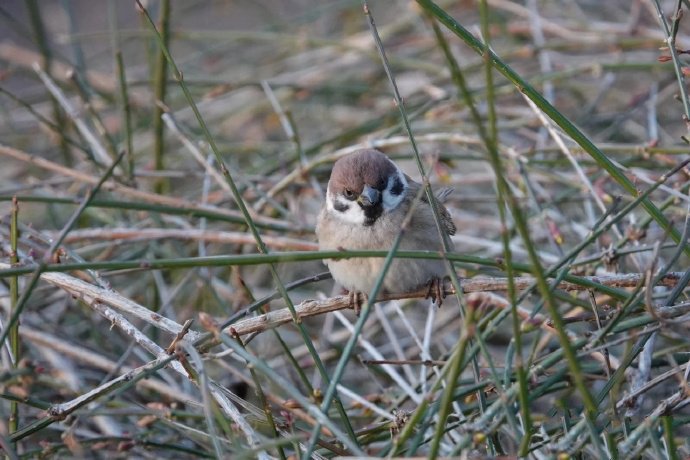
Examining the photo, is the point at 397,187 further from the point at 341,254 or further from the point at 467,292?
the point at 341,254

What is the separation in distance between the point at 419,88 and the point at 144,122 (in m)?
1.60

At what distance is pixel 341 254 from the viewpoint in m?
2.06

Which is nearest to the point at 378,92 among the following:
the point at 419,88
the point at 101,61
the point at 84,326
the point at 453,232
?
the point at 419,88

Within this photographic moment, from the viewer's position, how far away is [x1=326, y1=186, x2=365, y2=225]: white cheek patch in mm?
3223

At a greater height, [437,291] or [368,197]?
[368,197]

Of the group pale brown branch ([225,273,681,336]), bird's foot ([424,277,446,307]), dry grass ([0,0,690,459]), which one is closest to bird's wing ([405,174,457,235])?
dry grass ([0,0,690,459])

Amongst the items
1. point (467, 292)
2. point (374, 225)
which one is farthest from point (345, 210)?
point (467, 292)

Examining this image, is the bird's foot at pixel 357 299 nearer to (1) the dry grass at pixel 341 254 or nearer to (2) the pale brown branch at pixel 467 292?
(1) the dry grass at pixel 341 254

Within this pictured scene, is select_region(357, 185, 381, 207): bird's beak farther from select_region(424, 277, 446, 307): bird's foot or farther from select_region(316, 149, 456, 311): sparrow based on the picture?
select_region(424, 277, 446, 307): bird's foot

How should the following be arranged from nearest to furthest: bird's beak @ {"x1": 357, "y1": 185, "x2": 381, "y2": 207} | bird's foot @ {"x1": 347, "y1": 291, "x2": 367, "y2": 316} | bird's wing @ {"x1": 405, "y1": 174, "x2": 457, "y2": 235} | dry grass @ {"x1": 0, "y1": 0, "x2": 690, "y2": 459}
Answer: dry grass @ {"x1": 0, "y1": 0, "x2": 690, "y2": 459} < bird's foot @ {"x1": 347, "y1": 291, "x2": 367, "y2": 316} < bird's beak @ {"x1": 357, "y1": 185, "x2": 381, "y2": 207} < bird's wing @ {"x1": 405, "y1": 174, "x2": 457, "y2": 235}

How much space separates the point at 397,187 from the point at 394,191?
0.10 ft

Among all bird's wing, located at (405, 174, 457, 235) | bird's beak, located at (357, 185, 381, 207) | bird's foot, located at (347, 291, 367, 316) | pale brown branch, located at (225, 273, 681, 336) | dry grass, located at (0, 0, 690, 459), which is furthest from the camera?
bird's wing, located at (405, 174, 457, 235)

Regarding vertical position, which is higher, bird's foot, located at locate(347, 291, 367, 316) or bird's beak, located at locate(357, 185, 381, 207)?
bird's beak, located at locate(357, 185, 381, 207)

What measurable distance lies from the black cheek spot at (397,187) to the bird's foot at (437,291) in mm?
387
